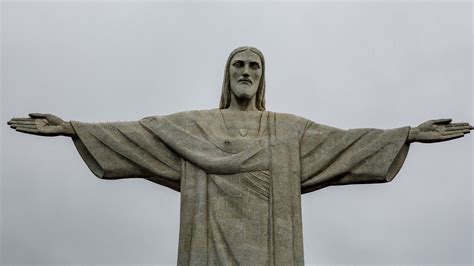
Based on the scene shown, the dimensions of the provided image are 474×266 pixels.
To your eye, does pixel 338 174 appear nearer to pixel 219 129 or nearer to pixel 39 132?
pixel 219 129

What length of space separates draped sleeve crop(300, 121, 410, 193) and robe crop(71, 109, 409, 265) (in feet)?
0.07

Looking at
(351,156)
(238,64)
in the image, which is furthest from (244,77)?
(351,156)

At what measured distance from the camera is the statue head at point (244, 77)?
24.2 metres

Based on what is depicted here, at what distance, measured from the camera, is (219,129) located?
2386 cm

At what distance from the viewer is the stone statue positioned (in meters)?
22.6

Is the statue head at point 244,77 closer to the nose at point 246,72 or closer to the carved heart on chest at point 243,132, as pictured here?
the nose at point 246,72

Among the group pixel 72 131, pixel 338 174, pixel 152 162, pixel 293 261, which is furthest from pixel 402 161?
pixel 72 131

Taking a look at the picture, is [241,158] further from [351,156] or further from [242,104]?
[351,156]

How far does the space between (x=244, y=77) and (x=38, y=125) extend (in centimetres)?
460

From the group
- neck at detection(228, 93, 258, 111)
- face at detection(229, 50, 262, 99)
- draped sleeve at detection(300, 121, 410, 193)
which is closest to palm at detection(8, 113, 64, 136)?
neck at detection(228, 93, 258, 111)

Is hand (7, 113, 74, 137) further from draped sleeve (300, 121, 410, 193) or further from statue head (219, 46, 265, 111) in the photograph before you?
draped sleeve (300, 121, 410, 193)

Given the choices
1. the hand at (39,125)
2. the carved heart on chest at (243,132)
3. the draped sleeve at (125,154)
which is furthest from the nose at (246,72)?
the hand at (39,125)

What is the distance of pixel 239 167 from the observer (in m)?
23.0

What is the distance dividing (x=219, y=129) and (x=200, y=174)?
123 centimetres
